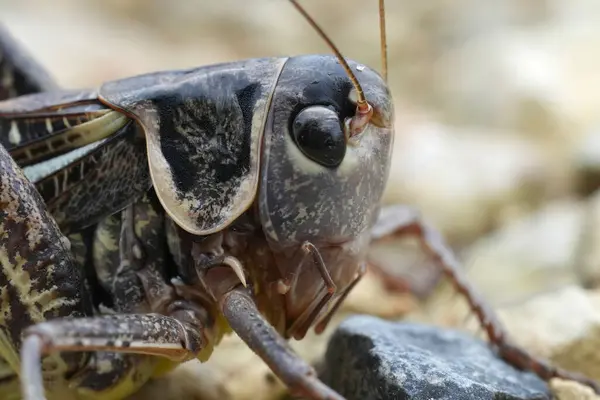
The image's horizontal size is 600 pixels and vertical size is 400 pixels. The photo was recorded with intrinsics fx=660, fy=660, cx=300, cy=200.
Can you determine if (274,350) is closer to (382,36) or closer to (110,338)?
(110,338)

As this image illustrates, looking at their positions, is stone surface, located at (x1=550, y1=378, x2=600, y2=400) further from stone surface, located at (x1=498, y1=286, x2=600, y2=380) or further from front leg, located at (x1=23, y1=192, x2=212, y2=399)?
front leg, located at (x1=23, y1=192, x2=212, y2=399)

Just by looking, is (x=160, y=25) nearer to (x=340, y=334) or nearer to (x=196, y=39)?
(x=196, y=39)

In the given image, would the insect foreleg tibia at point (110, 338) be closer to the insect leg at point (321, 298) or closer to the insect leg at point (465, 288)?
the insect leg at point (321, 298)

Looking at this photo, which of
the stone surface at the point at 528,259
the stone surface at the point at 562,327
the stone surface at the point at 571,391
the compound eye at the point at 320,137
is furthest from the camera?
the stone surface at the point at 528,259

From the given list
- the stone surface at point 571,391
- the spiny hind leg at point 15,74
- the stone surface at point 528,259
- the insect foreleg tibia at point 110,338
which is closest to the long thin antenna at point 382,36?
the insect foreleg tibia at point 110,338

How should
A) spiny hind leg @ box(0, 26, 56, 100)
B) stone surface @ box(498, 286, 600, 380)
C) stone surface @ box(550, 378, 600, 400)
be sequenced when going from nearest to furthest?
stone surface @ box(550, 378, 600, 400)
stone surface @ box(498, 286, 600, 380)
spiny hind leg @ box(0, 26, 56, 100)

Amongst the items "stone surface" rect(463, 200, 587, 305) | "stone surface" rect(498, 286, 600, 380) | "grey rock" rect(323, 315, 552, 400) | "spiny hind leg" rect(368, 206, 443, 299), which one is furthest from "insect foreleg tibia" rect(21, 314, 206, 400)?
"stone surface" rect(463, 200, 587, 305)

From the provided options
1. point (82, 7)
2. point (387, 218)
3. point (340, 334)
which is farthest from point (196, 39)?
point (340, 334)
